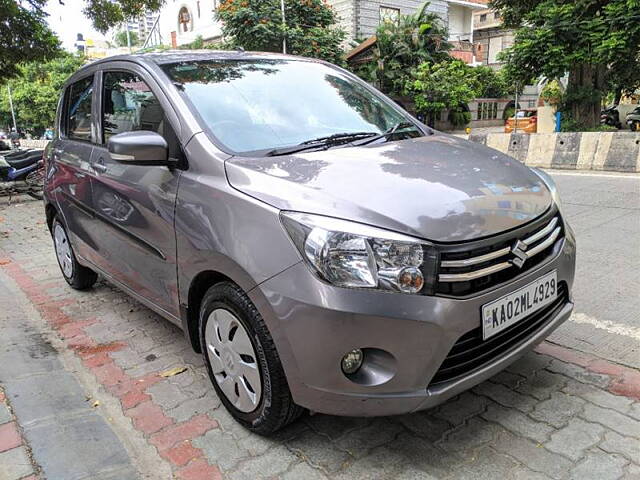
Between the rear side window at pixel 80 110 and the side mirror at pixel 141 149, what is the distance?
51.6 inches

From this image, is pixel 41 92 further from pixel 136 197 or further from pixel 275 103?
pixel 275 103

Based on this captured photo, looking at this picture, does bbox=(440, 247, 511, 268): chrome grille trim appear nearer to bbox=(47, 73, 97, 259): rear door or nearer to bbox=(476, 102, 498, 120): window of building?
bbox=(47, 73, 97, 259): rear door

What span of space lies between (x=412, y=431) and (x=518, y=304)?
0.76 m

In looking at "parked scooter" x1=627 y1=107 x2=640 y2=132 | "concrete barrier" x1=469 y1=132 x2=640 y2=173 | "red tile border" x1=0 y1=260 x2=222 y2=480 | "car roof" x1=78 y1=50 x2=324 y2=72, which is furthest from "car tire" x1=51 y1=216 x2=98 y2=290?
"parked scooter" x1=627 y1=107 x2=640 y2=132

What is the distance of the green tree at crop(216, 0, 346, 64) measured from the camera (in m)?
23.5

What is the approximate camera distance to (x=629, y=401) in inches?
97.8

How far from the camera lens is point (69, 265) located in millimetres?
4492

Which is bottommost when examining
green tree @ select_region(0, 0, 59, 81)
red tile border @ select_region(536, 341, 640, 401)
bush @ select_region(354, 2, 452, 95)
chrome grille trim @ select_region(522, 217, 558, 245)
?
red tile border @ select_region(536, 341, 640, 401)

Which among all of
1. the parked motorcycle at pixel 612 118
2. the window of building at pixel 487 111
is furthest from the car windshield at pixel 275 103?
the window of building at pixel 487 111

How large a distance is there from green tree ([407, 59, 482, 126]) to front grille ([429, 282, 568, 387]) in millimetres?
22036

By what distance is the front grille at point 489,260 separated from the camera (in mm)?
1899

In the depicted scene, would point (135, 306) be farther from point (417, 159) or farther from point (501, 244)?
point (501, 244)

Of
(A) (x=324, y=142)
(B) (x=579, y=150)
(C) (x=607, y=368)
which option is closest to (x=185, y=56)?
(A) (x=324, y=142)

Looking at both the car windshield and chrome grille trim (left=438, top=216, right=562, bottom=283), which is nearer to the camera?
chrome grille trim (left=438, top=216, right=562, bottom=283)
